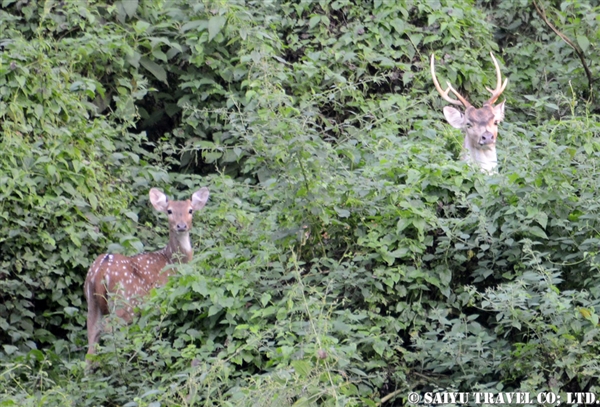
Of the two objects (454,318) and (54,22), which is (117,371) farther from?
(54,22)

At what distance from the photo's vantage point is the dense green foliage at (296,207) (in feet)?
20.4

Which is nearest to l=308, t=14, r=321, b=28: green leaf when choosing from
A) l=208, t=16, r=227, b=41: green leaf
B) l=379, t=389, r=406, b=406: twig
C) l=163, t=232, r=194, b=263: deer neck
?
l=208, t=16, r=227, b=41: green leaf

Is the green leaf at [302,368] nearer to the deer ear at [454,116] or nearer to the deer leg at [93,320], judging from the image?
the deer leg at [93,320]

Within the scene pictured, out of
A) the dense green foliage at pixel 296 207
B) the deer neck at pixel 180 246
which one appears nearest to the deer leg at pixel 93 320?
the dense green foliage at pixel 296 207

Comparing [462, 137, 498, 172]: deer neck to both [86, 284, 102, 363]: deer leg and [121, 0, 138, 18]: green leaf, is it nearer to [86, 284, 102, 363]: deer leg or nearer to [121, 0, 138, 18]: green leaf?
[86, 284, 102, 363]: deer leg

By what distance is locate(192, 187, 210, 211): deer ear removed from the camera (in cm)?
866

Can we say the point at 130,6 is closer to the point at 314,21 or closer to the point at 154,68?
the point at 154,68

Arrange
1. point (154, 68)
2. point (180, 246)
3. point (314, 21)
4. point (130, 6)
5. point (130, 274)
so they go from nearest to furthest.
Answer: point (130, 274) < point (180, 246) < point (154, 68) < point (130, 6) < point (314, 21)

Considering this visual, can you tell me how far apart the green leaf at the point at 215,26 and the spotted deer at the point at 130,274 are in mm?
2164

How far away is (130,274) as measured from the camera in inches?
307

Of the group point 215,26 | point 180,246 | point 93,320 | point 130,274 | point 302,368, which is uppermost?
point 302,368

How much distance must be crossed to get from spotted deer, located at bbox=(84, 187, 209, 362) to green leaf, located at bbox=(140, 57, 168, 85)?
204 cm

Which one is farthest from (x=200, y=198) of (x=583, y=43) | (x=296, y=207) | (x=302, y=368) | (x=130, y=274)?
(x=583, y=43)

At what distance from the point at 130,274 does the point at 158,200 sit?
3.18ft
